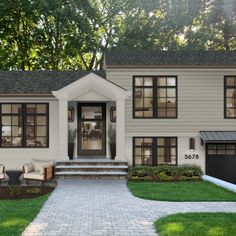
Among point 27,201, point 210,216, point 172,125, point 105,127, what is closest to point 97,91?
point 105,127

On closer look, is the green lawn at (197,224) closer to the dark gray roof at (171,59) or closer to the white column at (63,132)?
the white column at (63,132)

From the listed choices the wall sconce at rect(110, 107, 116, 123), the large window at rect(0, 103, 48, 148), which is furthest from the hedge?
the large window at rect(0, 103, 48, 148)

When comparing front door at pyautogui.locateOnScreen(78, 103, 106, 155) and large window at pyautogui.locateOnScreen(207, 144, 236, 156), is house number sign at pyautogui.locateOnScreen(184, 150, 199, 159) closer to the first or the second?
large window at pyautogui.locateOnScreen(207, 144, 236, 156)

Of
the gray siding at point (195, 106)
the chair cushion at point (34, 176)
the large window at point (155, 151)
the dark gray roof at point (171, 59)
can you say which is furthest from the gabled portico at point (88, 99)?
the chair cushion at point (34, 176)

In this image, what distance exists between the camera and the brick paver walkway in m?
9.40

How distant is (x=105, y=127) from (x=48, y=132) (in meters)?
2.87

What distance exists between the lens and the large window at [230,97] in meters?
20.6

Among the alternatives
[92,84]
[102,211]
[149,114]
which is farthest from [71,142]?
[102,211]

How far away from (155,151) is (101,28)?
60.0 feet

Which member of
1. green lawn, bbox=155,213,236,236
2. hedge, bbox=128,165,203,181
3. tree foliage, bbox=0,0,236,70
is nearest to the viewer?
green lawn, bbox=155,213,236,236

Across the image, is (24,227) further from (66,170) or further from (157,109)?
(157,109)

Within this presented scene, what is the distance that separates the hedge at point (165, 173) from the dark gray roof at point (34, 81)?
18.7ft

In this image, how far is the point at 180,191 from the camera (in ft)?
49.2

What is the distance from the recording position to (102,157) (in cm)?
2075
